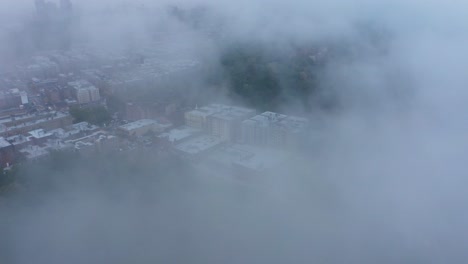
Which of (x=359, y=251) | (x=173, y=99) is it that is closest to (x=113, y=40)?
(x=173, y=99)

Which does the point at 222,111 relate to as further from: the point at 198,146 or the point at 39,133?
the point at 39,133

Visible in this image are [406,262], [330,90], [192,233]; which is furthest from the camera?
[330,90]

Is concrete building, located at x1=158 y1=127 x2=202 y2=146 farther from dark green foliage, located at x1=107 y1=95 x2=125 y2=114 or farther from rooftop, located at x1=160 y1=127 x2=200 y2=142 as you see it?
dark green foliage, located at x1=107 y1=95 x2=125 y2=114

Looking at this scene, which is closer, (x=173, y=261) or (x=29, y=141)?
(x=173, y=261)

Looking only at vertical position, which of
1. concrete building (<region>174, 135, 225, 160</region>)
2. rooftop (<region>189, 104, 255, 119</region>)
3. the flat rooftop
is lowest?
concrete building (<region>174, 135, 225, 160</region>)

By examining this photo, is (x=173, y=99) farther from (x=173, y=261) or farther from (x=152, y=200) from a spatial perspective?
(x=173, y=261)

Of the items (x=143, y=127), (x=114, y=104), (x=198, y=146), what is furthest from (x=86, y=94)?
(x=198, y=146)

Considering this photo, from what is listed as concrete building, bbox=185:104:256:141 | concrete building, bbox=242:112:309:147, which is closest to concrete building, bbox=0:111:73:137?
concrete building, bbox=185:104:256:141

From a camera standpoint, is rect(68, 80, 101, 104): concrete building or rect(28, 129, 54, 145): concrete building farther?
rect(68, 80, 101, 104): concrete building
